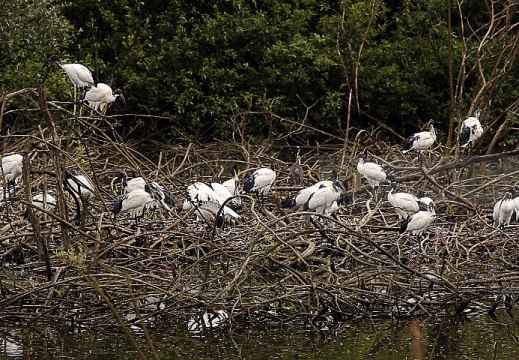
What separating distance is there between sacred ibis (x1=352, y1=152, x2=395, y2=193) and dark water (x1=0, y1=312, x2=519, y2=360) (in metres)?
2.91

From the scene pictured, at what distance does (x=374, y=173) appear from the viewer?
10812 millimetres

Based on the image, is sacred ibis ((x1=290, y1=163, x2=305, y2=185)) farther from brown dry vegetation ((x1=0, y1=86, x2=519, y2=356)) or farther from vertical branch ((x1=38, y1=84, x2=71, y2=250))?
vertical branch ((x1=38, y1=84, x2=71, y2=250))

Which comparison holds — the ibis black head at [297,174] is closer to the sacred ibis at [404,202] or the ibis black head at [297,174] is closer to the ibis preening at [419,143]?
the sacred ibis at [404,202]

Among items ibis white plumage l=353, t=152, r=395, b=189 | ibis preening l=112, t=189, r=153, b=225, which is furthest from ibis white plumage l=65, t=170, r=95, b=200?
ibis white plumage l=353, t=152, r=395, b=189

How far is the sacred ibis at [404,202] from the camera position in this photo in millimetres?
9994

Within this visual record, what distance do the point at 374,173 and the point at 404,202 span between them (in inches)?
31.9

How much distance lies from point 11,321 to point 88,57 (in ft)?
29.5

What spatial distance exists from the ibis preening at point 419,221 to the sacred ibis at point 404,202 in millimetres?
366

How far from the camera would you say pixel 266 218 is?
1059 cm

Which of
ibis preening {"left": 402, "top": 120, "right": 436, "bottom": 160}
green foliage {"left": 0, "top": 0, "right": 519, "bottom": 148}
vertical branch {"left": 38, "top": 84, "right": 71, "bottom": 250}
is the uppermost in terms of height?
vertical branch {"left": 38, "top": 84, "right": 71, "bottom": 250}

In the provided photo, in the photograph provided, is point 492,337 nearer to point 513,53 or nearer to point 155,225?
point 155,225

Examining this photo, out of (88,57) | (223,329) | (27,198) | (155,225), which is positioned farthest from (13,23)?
(223,329)

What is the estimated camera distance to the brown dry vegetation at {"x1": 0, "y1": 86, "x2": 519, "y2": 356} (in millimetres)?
7699

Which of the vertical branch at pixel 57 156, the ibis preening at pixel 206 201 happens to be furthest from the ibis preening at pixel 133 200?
the vertical branch at pixel 57 156
